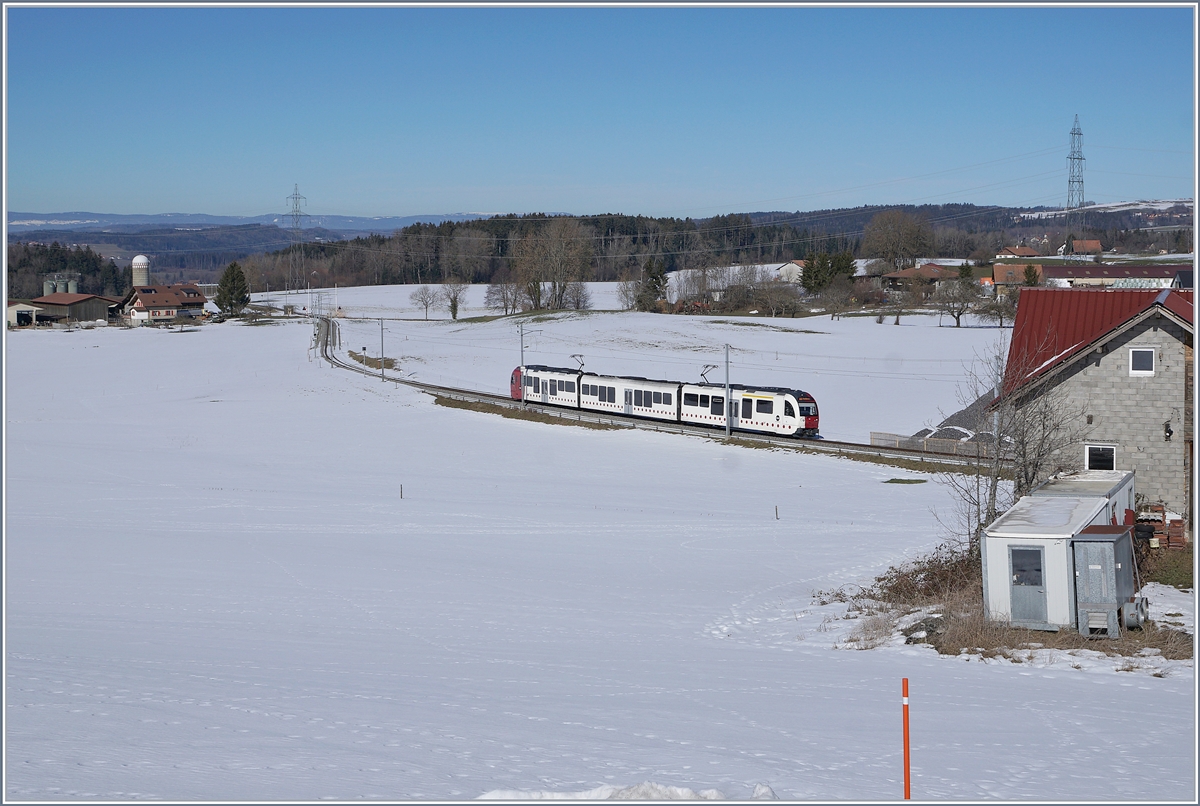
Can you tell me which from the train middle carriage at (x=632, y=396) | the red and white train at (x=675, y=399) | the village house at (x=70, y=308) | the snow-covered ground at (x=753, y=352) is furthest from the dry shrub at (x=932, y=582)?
the village house at (x=70, y=308)

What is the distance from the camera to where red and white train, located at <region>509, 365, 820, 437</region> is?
45.5 m

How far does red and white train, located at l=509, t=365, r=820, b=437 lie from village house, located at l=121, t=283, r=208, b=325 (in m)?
94.0

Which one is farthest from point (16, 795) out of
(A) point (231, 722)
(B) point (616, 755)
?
(B) point (616, 755)

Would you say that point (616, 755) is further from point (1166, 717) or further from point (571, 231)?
point (571, 231)

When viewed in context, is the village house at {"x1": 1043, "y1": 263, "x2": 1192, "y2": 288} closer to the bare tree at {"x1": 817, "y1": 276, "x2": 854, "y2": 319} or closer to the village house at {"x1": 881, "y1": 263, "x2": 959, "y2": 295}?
the village house at {"x1": 881, "y1": 263, "x2": 959, "y2": 295}

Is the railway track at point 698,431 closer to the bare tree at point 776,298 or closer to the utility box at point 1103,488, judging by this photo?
the utility box at point 1103,488

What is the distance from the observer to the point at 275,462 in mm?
39875

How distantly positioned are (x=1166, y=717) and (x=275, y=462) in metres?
35.1

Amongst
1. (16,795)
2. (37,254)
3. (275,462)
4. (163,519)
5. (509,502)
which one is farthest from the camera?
(37,254)

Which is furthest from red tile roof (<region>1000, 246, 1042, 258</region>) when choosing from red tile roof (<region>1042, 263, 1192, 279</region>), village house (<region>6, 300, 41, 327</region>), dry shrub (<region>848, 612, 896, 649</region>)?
dry shrub (<region>848, 612, 896, 649</region>)

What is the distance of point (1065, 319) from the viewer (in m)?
24.9

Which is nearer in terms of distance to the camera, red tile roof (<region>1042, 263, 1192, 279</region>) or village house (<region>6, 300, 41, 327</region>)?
red tile roof (<region>1042, 263, 1192, 279</region>)

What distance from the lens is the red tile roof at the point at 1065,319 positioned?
2323cm

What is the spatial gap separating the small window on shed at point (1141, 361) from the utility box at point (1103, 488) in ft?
8.23
